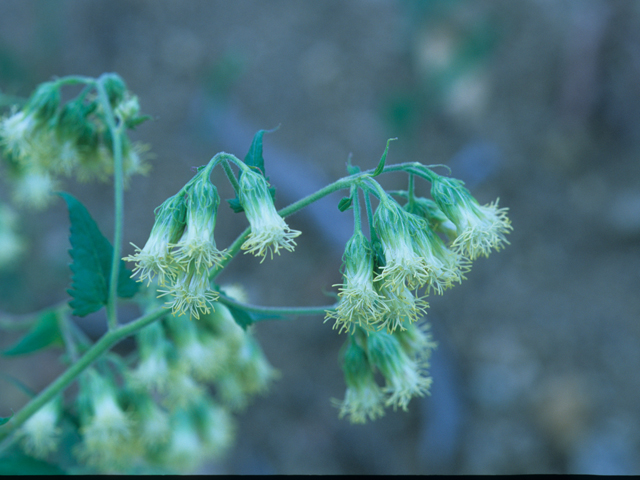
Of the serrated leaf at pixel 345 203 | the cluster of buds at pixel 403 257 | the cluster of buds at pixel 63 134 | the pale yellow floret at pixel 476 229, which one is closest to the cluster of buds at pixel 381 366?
the cluster of buds at pixel 403 257

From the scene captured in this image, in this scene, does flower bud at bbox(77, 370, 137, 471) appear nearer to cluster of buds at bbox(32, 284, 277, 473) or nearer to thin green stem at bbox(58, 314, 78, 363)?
cluster of buds at bbox(32, 284, 277, 473)

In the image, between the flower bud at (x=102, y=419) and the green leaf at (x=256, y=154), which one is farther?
the flower bud at (x=102, y=419)

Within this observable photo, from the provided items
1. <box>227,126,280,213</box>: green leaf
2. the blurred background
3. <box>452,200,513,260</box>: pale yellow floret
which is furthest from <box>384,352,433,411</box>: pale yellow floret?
the blurred background

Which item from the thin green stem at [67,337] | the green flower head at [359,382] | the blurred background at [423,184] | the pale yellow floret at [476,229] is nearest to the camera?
the pale yellow floret at [476,229]

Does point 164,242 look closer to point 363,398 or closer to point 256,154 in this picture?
point 256,154

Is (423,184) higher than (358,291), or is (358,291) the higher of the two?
(423,184)

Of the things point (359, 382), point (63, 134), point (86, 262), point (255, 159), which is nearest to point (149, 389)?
point (86, 262)

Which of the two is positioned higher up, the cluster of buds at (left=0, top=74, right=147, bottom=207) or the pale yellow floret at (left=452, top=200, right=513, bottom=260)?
the cluster of buds at (left=0, top=74, right=147, bottom=207)

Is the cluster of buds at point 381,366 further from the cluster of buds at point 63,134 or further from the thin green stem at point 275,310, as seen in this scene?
the cluster of buds at point 63,134
